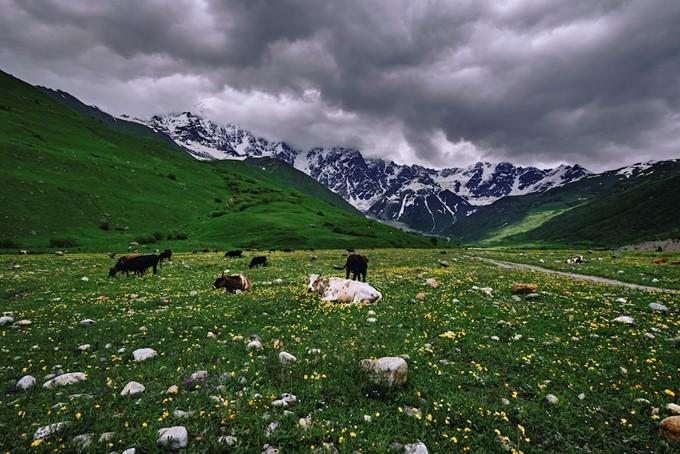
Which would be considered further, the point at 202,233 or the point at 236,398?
the point at 202,233

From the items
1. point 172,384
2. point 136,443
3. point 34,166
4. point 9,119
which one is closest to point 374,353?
point 172,384

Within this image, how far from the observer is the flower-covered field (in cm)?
644

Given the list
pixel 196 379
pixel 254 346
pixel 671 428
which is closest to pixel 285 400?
pixel 196 379

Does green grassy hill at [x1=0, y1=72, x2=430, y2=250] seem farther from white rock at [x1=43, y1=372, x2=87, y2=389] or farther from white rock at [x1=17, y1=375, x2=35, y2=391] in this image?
white rock at [x1=43, y1=372, x2=87, y2=389]

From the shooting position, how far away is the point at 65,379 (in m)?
8.29

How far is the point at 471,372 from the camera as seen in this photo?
9.29m

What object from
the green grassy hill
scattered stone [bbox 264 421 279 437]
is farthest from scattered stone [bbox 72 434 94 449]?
the green grassy hill

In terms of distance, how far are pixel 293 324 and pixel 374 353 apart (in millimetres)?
4485

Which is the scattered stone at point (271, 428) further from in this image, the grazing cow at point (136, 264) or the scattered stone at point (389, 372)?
the grazing cow at point (136, 264)

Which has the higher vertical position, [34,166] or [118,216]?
[34,166]

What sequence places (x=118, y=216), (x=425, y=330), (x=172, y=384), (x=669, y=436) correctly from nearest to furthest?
(x=669, y=436)
(x=172, y=384)
(x=425, y=330)
(x=118, y=216)

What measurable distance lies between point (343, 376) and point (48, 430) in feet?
19.9

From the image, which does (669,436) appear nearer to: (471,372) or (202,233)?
(471,372)

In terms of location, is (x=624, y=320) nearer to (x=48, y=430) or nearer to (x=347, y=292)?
(x=347, y=292)
